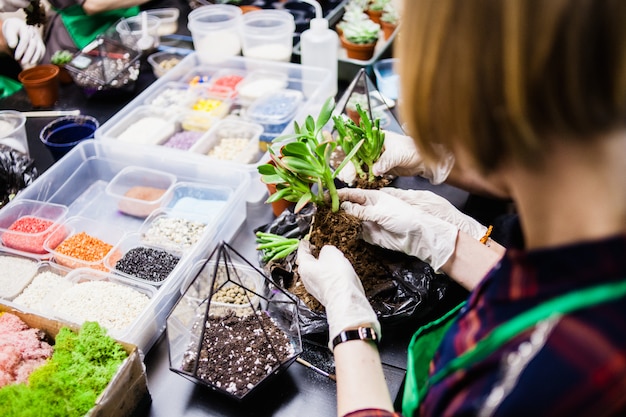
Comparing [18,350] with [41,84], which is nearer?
[18,350]

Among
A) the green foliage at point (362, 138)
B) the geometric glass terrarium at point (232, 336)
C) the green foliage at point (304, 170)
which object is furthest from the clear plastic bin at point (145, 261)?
the green foliage at point (362, 138)

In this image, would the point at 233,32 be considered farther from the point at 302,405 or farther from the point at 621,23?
the point at 621,23

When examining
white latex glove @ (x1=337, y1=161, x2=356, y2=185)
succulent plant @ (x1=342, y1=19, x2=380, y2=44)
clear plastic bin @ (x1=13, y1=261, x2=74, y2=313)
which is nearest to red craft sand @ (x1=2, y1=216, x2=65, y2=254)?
clear plastic bin @ (x1=13, y1=261, x2=74, y2=313)

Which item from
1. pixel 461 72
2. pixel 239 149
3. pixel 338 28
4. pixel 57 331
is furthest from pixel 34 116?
pixel 461 72

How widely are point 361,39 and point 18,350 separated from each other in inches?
74.6

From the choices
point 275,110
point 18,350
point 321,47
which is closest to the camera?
point 18,350

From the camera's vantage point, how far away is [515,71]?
50 cm

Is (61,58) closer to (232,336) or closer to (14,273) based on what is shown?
(14,273)

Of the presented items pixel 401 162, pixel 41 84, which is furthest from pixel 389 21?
pixel 41 84

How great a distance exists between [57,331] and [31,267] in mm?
389

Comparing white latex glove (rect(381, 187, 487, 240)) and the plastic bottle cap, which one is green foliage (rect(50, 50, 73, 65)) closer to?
the plastic bottle cap

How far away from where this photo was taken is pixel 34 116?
2.14 metres

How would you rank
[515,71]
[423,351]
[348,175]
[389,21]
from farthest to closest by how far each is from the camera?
[389,21] → [348,175] → [423,351] → [515,71]

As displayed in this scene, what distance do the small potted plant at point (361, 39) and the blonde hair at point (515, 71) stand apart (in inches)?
70.1
